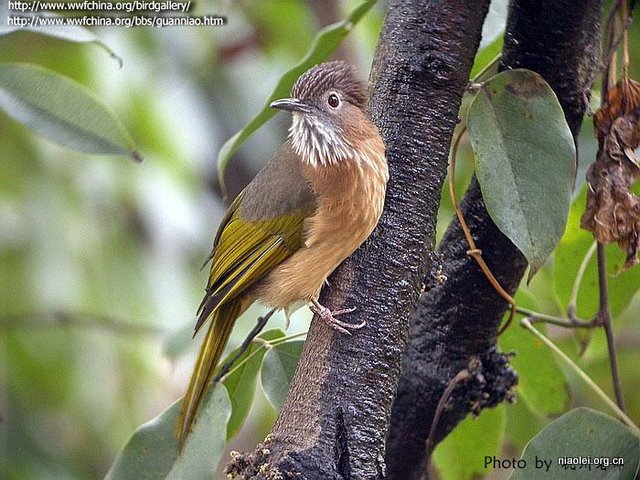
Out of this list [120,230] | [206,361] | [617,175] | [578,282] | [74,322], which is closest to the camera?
[617,175]

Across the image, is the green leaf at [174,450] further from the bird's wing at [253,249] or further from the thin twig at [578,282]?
the thin twig at [578,282]

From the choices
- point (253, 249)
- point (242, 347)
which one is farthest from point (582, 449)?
point (253, 249)

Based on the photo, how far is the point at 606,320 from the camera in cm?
244

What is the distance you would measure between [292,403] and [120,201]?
10.7ft

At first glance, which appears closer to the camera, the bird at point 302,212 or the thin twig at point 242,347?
the thin twig at point 242,347

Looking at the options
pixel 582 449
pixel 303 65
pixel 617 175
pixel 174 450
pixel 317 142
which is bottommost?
pixel 582 449

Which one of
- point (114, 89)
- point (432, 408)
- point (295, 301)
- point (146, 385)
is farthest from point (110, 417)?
point (432, 408)

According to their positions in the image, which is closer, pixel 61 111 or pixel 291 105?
pixel 61 111

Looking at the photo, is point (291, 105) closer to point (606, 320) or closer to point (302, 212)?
point (302, 212)

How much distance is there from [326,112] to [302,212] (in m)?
0.39

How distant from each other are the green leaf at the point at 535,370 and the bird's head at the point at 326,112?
0.68 meters

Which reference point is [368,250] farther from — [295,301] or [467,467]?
[467,467]

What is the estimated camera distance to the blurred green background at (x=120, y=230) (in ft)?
14.1

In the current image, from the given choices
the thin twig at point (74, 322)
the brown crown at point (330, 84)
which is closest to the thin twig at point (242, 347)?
the brown crown at point (330, 84)
